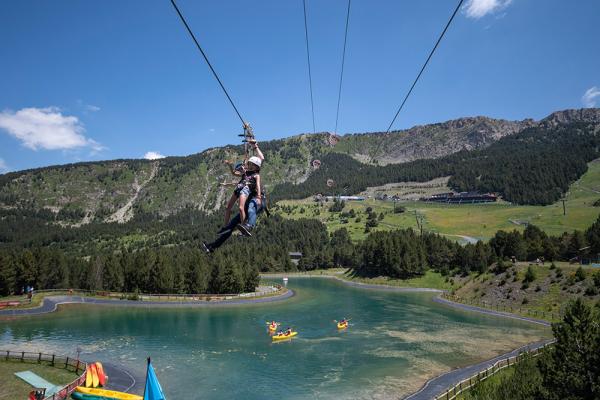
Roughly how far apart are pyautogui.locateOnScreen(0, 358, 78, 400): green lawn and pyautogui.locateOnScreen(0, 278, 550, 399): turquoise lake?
6374 millimetres

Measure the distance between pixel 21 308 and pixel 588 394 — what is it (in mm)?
87879

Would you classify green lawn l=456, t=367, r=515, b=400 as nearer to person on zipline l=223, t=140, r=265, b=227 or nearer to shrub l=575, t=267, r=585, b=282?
person on zipline l=223, t=140, r=265, b=227

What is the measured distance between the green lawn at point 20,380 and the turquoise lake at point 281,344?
637cm

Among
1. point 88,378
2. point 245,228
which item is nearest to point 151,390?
point 245,228

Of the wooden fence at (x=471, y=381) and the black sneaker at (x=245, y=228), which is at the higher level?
the black sneaker at (x=245, y=228)

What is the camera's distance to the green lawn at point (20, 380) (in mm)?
36188

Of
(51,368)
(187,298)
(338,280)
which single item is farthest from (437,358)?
(338,280)

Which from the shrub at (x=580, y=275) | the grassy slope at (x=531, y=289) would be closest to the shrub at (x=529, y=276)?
the grassy slope at (x=531, y=289)

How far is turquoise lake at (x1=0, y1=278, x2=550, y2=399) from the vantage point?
137 feet

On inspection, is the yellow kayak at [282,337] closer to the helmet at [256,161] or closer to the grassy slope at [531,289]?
the grassy slope at [531,289]

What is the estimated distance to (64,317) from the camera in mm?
75562

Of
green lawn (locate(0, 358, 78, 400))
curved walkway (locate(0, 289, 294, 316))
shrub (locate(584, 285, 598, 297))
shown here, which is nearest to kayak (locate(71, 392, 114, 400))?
green lawn (locate(0, 358, 78, 400))

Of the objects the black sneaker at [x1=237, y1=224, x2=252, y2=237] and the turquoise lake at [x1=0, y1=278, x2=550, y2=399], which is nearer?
the black sneaker at [x1=237, y1=224, x2=252, y2=237]

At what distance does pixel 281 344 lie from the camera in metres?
57.8
